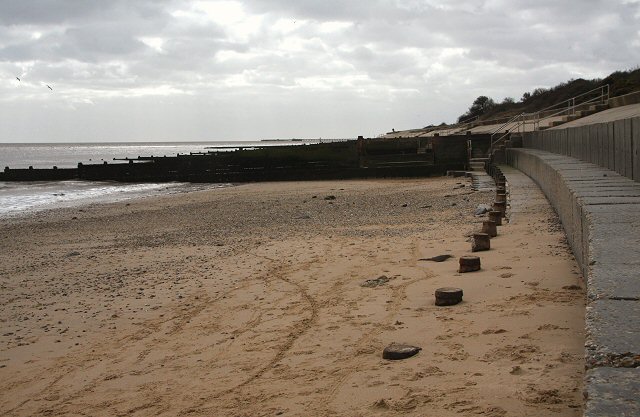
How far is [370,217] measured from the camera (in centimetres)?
1464

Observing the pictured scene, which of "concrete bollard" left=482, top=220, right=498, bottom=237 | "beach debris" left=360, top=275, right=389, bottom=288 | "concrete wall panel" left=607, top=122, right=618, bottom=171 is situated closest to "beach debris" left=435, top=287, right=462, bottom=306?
"beach debris" left=360, top=275, right=389, bottom=288

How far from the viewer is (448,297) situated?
568 centimetres

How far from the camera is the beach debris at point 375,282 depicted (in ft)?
23.3

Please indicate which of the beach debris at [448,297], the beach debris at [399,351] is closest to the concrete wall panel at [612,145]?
the beach debris at [448,297]

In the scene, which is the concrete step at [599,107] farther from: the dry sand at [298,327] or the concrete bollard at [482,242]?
the concrete bollard at [482,242]

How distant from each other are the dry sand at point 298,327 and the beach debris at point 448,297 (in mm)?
138

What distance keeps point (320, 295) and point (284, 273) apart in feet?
5.09

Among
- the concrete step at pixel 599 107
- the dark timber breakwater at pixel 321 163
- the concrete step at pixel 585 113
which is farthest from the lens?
the dark timber breakwater at pixel 321 163

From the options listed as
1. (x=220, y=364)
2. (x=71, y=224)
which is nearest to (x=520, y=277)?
(x=220, y=364)

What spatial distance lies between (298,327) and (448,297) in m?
1.28

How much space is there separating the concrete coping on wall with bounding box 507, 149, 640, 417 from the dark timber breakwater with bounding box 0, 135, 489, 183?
26283 mm

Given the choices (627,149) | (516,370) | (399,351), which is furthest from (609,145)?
(516,370)

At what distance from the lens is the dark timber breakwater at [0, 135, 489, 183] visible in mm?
33625

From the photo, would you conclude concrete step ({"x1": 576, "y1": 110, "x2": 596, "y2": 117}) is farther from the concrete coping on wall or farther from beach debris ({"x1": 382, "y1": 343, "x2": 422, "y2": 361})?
beach debris ({"x1": 382, "y1": 343, "x2": 422, "y2": 361})
